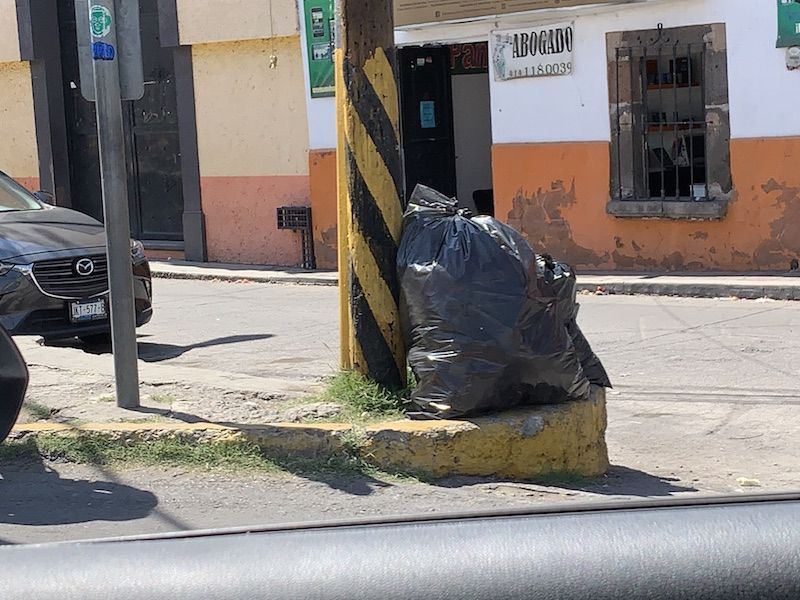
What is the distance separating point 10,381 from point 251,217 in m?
12.1

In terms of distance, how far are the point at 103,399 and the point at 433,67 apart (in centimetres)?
1024

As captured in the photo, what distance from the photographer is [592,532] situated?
1610 mm

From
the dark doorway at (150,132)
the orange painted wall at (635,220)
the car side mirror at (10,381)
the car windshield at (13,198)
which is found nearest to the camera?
the car side mirror at (10,381)

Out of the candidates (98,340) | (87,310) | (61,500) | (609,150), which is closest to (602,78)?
(609,150)

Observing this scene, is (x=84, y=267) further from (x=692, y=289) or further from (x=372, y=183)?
(x=692, y=289)

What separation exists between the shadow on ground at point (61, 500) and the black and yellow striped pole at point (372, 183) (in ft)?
4.62

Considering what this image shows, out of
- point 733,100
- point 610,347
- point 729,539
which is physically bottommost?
point 610,347

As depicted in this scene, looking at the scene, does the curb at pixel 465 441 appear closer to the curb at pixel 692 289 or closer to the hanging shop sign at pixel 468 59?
the curb at pixel 692 289

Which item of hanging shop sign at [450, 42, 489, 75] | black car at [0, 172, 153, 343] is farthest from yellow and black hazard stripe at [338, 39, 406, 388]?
hanging shop sign at [450, 42, 489, 75]

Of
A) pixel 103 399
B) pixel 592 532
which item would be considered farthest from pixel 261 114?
pixel 592 532

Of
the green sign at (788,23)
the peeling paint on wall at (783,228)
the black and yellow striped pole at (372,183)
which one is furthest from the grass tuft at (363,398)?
A: the green sign at (788,23)

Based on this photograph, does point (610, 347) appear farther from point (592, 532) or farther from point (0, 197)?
point (592, 532)

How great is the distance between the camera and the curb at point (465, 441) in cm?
572

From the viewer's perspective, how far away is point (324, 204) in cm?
1570
